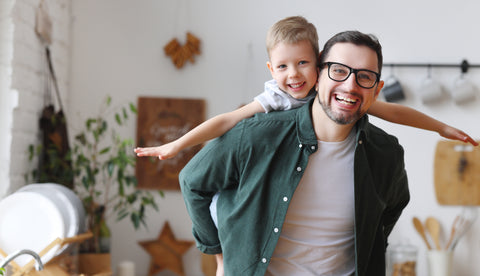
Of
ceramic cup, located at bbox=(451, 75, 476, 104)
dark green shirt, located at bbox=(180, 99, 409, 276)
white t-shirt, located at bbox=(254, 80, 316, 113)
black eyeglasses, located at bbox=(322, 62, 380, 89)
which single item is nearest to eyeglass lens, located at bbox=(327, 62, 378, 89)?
black eyeglasses, located at bbox=(322, 62, 380, 89)

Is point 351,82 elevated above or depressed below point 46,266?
above

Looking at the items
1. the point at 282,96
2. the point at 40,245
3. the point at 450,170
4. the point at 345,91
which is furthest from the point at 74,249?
the point at 450,170

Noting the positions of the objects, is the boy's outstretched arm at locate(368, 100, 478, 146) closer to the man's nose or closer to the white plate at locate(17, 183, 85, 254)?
the man's nose

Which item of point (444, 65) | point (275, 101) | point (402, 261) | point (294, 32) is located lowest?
point (402, 261)

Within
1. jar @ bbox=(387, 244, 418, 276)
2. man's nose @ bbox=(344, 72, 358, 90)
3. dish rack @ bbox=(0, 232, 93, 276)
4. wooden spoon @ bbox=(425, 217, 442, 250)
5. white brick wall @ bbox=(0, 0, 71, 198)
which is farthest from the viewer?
wooden spoon @ bbox=(425, 217, 442, 250)

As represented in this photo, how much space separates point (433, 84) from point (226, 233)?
242cm

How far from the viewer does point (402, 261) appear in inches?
134

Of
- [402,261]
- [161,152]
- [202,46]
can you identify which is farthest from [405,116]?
[202,46]

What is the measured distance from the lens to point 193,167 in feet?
5.15

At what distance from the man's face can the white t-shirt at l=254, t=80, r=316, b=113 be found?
0.23 meters

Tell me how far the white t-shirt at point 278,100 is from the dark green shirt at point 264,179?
7 centimetres

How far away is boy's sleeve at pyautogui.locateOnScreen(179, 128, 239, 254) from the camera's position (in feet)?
5.00

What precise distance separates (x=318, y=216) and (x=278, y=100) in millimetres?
377

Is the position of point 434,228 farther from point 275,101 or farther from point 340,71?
point 340,71
